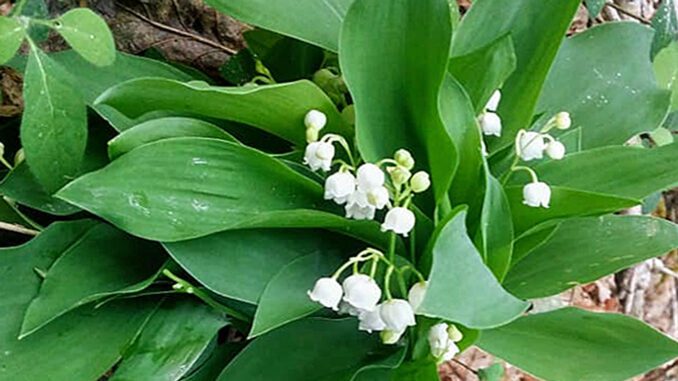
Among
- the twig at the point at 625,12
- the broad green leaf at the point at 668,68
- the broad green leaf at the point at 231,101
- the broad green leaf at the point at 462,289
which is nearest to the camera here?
the broad green leaf at the point at 462,289

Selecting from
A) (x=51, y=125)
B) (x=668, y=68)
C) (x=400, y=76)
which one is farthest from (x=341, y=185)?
(x=668, y=68)

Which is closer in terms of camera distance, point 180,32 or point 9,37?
point 9,37

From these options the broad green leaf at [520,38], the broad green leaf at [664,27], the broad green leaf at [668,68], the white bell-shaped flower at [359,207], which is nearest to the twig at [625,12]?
the broad green leaf at [664,27]

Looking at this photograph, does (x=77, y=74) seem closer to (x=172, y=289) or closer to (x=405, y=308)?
(x=172, y=289)

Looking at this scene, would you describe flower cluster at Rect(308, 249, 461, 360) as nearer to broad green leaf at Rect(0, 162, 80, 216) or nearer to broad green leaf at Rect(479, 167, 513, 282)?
broad green leaf at Rect(479, 167, 513, 282)

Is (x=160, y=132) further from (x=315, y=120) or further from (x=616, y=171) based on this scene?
(x=616, y=171)

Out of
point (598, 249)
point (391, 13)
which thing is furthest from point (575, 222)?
point (391, 13)

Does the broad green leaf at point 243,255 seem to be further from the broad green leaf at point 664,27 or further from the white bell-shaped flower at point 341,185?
the broad green leaf at point 664,27
